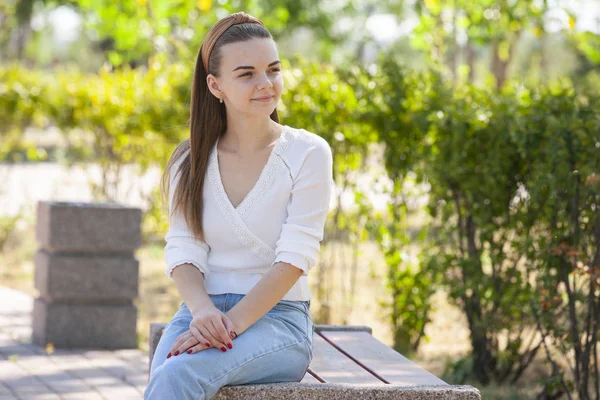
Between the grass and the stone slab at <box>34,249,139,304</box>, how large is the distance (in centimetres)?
30

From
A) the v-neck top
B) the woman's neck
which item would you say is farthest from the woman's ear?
the v-neck top

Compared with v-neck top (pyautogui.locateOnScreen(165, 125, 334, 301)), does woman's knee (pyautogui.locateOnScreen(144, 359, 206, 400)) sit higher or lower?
lower

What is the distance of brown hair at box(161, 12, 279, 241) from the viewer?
3.10 m

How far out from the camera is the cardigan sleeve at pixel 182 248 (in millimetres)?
3102

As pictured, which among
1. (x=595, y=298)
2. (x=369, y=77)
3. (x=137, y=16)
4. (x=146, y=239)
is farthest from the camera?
(x=137, y=16)

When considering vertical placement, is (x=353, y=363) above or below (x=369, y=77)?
below

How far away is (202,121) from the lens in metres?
3.28

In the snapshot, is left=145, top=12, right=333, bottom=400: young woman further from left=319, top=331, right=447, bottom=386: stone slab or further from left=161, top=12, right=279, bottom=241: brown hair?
left=319, top=331, right=447, bottom=386: stone slab

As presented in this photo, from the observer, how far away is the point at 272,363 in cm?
282

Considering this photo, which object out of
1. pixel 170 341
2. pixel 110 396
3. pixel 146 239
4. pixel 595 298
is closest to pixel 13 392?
pixel 110 396

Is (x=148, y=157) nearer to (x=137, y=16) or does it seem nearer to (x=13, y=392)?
(x=137, y=16)

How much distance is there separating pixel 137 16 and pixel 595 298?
7.67 meters

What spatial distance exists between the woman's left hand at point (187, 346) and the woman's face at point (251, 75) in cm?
81

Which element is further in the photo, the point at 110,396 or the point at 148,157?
the point at 148,157
